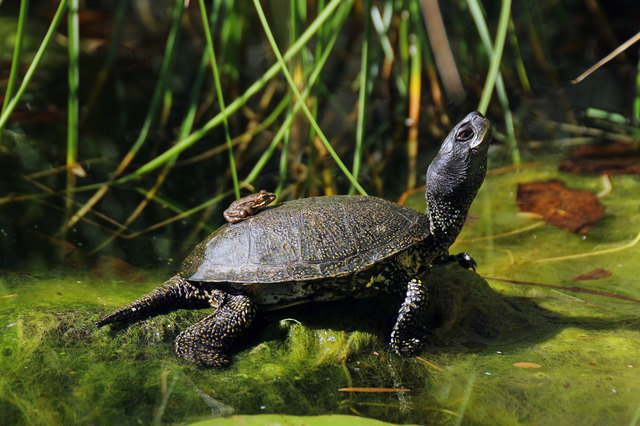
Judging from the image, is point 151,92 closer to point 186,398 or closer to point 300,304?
point 300,304

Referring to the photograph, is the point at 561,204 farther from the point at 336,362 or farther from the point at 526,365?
the point at 336,362

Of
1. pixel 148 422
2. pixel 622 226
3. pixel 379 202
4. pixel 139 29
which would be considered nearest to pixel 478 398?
pixel 379 202

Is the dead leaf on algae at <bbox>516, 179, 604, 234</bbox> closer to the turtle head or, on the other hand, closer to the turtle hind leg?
the turtle head

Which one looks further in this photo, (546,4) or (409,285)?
(546,4)

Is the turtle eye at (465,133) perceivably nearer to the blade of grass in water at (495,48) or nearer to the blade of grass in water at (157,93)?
the blade of grass in water at (495,48)

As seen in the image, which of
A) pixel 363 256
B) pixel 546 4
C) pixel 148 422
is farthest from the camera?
pixel 546 4

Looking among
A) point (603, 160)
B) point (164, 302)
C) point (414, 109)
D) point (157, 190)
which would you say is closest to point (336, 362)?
point (164, 302)

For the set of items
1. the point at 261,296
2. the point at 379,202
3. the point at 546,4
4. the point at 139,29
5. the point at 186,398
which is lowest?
the point at 186,398

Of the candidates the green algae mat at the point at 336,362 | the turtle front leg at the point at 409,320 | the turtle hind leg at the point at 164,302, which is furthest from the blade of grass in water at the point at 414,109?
the turtle hind leg at the point at 164,302
